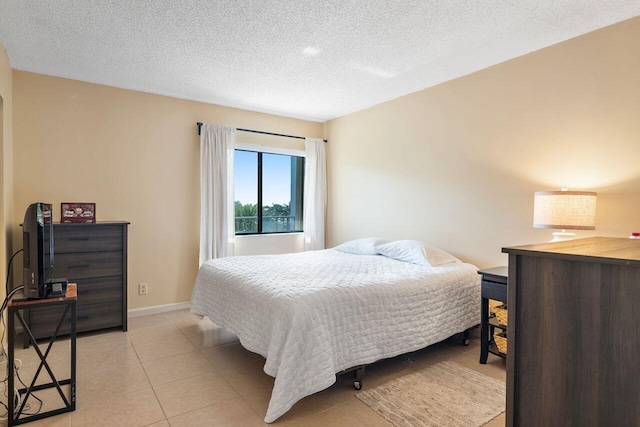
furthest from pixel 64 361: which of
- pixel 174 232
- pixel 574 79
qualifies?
pixel 574 79

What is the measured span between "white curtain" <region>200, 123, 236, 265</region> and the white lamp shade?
338cm

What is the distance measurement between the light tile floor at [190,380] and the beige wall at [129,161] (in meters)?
0.93

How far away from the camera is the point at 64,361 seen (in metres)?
2.77

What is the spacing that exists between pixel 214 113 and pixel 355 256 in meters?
2.49

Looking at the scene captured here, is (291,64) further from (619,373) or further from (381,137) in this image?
(619,373)

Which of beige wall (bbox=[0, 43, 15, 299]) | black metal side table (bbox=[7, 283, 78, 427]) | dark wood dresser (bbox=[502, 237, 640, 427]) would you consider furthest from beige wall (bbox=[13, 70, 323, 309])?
dark wood dresser (bbox=[502, 237, 640, 427])

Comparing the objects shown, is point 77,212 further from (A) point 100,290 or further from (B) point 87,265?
(A) point 100,290

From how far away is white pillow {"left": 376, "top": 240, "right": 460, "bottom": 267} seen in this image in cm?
326

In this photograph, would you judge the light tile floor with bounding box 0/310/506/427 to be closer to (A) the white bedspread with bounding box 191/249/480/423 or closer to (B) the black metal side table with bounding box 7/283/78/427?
(B) the black metal side table with bounding box 7/283/78/427

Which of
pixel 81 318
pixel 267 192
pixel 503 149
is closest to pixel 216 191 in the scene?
pixel 267 192

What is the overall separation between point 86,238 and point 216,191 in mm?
1465

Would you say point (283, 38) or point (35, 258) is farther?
point (283, 38)

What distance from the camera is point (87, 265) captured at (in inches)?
131

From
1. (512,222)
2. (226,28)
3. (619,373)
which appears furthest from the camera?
(512,222)
